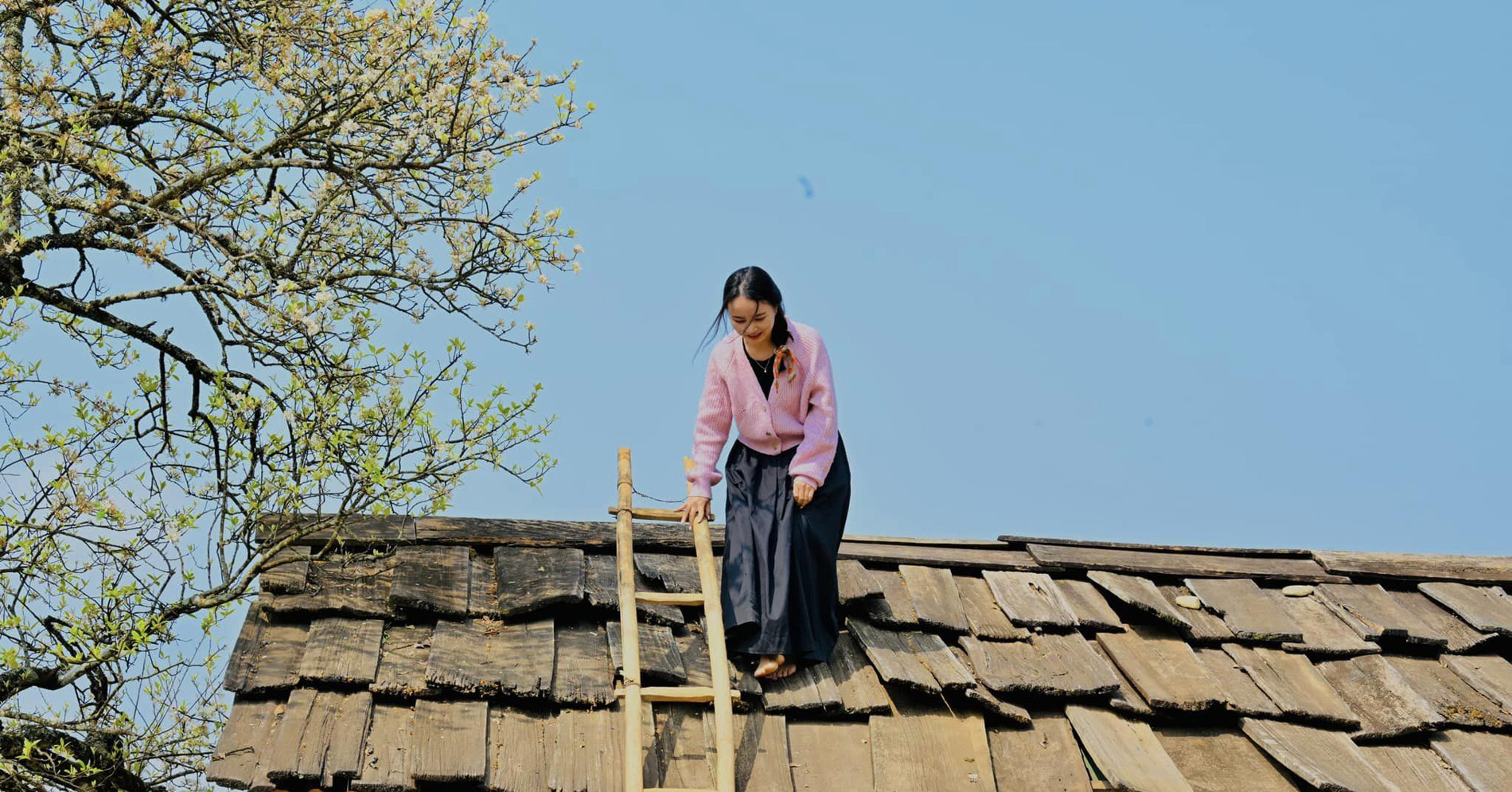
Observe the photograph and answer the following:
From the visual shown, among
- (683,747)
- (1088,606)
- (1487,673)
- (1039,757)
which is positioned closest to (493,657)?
(683,747)

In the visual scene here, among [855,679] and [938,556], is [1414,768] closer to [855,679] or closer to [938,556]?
[938,556]

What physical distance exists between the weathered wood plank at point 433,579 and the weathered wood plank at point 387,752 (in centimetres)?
51

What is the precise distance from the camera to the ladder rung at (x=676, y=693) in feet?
13.8

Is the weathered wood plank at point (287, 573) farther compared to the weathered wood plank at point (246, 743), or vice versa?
the weathered wood plank at point (287, 573)

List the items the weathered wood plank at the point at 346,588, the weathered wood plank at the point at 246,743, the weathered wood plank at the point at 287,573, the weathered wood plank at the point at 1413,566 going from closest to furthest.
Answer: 1. the weathered wood plank at the point at 246,743
2. the weathered wood plank at the point at 346,588
3. the weathered wood plank at the point at 287,573
4. the weathered wood plank at the point at 1413,566

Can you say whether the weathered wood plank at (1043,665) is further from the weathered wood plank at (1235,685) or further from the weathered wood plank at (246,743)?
the weathered wood plank at (246,743)

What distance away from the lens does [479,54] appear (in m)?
5.71

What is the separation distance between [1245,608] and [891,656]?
2.00 metres

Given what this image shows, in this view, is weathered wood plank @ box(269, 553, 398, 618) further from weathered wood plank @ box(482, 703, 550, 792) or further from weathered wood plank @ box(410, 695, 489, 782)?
weathered wood plank @ box(482, 703, 550, 792)

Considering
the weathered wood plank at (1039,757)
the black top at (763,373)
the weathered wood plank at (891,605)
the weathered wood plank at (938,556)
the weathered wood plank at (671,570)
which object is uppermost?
the black top at (763,373)

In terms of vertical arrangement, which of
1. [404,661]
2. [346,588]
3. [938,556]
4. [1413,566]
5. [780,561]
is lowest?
[404,661]

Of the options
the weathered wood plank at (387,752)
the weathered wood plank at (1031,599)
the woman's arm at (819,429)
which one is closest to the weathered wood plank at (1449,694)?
the weathered wood plank at (1031,599)

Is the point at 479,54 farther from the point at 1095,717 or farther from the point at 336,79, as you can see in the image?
the point at 1095,717

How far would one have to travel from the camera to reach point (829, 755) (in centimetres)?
426
